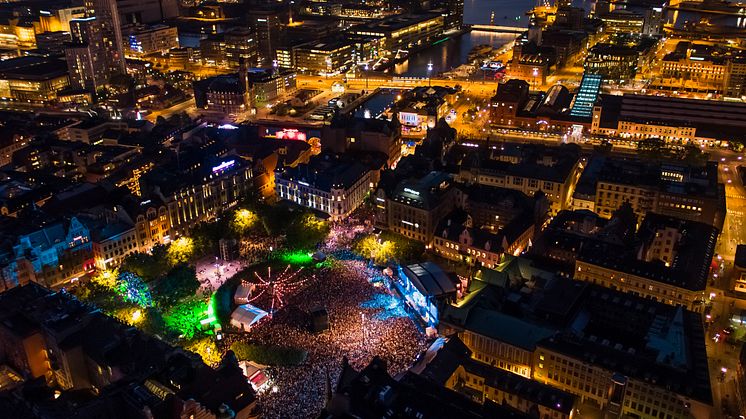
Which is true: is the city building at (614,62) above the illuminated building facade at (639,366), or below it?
above

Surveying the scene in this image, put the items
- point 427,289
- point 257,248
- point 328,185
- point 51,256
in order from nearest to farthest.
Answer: point 427,289 → point 51,256 → point 257,248 → point 328,185

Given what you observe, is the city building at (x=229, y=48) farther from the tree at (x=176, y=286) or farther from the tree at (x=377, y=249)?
the tree at (x=176, y=286)

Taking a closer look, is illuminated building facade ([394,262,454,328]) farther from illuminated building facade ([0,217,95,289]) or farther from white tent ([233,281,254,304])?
illuminated building facade ([0,217,95,289])

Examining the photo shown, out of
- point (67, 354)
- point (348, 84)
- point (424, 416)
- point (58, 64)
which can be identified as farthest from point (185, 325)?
point (58, 64)

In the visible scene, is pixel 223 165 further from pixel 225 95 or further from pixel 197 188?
pixel 225 95

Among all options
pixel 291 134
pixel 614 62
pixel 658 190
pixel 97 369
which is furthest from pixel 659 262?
pixel 614 62

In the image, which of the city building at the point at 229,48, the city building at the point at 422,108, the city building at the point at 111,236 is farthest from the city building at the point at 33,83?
the city building at the point at 111,236
